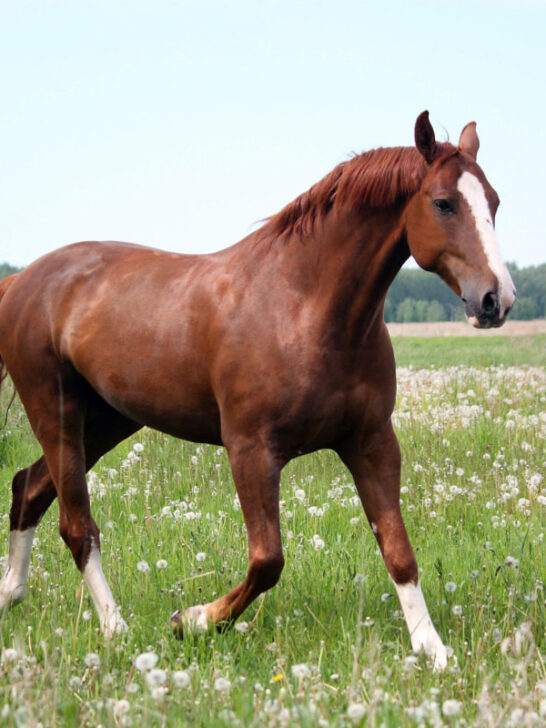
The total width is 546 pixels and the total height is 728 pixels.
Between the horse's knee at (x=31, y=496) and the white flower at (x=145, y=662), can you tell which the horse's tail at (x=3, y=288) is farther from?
the white flower at (x=145, y=662)

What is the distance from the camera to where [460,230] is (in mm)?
3898

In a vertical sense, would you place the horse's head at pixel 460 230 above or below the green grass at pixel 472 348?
above

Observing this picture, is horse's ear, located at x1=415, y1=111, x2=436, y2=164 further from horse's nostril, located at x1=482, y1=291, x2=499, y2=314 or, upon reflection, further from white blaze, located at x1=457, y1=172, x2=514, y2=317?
horse's nostril, located at x1=482, y1=291, x2=499, y2=314

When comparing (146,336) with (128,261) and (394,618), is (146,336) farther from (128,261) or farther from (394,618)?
(394,618)

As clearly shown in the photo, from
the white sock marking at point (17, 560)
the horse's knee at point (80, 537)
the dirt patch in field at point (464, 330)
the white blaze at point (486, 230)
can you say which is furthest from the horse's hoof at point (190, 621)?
the dirt patch in field at point (464, 330)

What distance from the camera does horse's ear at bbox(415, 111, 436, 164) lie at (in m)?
3.96

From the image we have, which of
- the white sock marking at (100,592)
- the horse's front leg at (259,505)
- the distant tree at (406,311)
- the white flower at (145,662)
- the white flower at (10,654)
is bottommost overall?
the distant tree at (406,311)

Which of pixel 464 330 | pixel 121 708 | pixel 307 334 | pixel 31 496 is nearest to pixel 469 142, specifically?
pixel 307 334

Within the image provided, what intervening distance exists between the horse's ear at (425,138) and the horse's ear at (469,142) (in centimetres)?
30

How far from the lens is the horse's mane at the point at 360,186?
4.08 m

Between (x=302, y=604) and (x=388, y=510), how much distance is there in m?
0.82

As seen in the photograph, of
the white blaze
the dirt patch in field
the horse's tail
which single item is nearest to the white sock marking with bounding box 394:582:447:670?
the white blaze

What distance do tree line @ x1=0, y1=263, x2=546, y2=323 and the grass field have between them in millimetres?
76911

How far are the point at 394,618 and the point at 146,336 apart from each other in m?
1.91
